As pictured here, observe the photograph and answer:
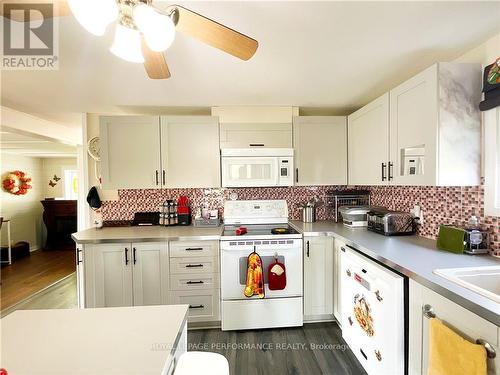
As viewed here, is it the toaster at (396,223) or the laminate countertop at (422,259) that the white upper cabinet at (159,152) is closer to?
the laminate countertop at (422,259)

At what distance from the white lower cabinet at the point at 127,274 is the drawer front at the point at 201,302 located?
0.14 meters

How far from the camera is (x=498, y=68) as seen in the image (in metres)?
1.24

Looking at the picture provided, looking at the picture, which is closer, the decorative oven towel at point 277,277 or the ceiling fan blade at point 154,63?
the ceiling fan blade at point 154,63

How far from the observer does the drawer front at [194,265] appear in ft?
7.00

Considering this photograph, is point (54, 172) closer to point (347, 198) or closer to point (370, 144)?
point (347, 198)

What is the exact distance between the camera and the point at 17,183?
482cm

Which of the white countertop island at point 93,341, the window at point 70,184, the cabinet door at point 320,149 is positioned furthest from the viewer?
the window at point 70,184

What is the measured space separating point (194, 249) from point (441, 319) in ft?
5.83

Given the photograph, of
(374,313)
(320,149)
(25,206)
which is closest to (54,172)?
(25,206)

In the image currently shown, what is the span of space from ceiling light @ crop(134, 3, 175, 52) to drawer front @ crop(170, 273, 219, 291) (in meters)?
1.91

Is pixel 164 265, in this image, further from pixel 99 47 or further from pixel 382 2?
pixel 382 2

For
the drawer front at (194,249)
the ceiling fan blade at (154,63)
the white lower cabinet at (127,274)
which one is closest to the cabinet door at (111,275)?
the white lower cabinet at (127,274)

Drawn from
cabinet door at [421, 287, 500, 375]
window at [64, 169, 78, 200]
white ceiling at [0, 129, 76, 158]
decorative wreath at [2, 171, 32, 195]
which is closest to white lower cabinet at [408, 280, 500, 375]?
cabinet door at [421, 287, 500, 375]

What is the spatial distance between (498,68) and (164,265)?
2.70m
